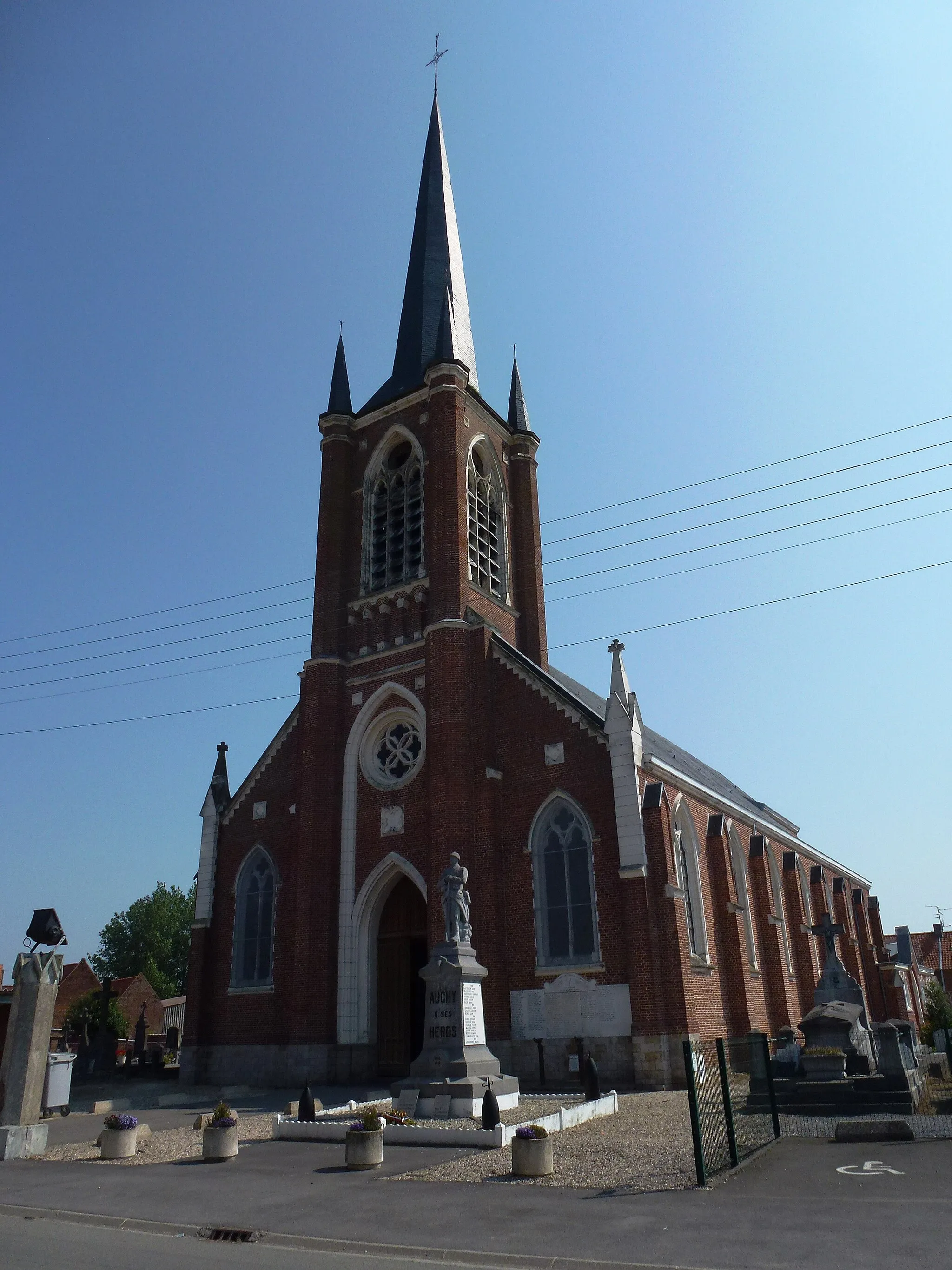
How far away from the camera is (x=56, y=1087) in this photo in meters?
19.6

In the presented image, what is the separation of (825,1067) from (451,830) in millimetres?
9522

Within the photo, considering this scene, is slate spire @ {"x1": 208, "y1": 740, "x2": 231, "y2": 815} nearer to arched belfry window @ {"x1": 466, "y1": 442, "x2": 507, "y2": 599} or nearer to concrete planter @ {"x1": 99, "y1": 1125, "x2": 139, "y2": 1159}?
arched belfry window @ {"x1": 466, "y1": 442, "x2": 507, "y2": 599}

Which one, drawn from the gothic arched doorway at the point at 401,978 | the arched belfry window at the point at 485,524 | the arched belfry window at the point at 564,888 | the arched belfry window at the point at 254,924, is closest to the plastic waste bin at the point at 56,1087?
the arched belfry window at the point at 254,924

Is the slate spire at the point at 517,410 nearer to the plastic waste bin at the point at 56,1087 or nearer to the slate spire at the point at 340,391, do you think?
the slate spire at the point at 340,391

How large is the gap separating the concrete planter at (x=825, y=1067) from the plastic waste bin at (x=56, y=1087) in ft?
50.1

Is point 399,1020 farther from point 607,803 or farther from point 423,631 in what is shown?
point 423,631

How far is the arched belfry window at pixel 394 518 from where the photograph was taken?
90.4 ft

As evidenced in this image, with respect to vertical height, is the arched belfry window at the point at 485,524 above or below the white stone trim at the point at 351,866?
above

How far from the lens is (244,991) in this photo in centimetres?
2484

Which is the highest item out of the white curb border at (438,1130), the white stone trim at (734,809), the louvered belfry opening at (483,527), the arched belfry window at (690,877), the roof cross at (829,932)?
the louvered belfry opening at (483,527)

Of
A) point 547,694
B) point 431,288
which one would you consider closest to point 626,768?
point 547,694

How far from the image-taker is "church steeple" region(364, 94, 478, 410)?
30656 mm

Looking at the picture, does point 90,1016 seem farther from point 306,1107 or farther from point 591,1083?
point 591,1083

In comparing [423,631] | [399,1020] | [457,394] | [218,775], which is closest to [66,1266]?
[399,1020]
